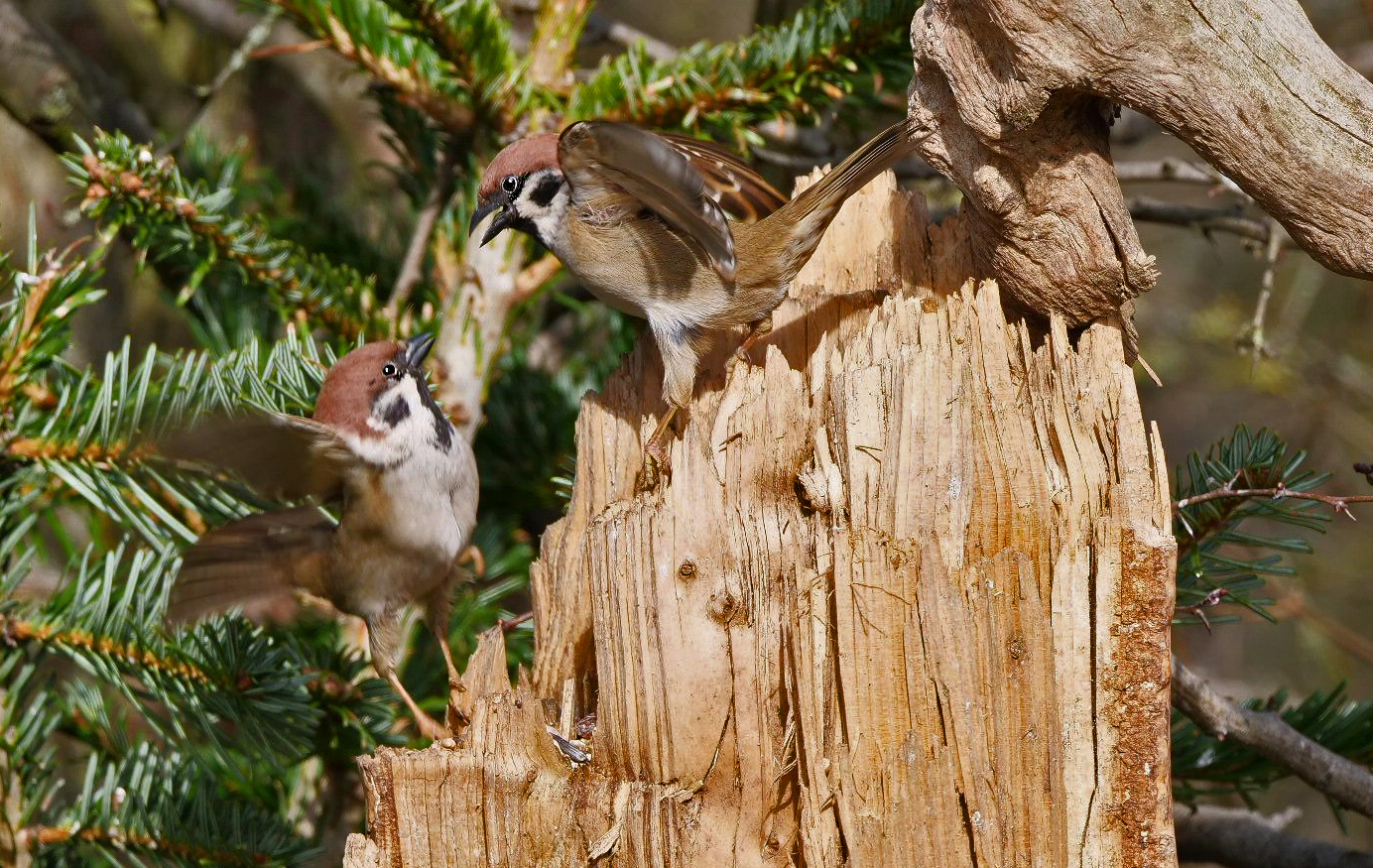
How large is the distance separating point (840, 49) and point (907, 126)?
0.87m

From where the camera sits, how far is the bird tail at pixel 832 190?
278 cm

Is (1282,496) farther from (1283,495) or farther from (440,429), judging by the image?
(440,429)

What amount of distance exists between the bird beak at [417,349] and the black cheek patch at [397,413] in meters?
0.10

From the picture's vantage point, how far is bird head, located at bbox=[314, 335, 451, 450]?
10.1ft

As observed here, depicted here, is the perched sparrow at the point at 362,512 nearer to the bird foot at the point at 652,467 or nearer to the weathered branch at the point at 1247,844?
the bird foot at the point at 652,467

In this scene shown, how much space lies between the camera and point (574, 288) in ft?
15.8

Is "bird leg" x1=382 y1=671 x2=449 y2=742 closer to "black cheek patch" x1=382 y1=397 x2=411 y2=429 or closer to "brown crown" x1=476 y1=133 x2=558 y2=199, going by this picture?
"black cheek patch" x1=382 y1=397 x2=411 y2=429

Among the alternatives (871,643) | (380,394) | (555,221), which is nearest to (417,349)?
(380,394)

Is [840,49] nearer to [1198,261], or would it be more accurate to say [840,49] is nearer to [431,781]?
[431,781]

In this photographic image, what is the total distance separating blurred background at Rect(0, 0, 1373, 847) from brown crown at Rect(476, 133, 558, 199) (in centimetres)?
71

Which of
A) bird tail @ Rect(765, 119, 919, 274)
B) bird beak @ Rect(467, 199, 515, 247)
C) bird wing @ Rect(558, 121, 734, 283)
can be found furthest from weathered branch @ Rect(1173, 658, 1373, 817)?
bird beak @ Rect(467, 199, 515, 247)

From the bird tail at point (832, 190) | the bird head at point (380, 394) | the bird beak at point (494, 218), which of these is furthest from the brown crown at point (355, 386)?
the bird tail at point (832, 190)

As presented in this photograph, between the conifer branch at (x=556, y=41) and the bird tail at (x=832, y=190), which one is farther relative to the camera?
the conifer branch at (x=556, y=41)

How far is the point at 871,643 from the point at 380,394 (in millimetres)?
1570
